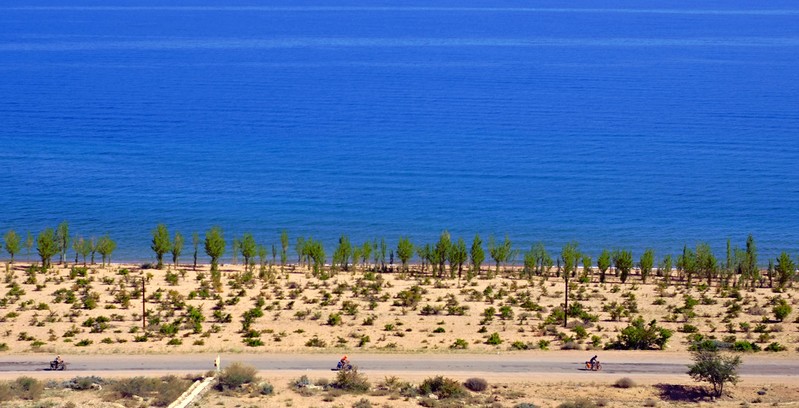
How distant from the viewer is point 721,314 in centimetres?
5684

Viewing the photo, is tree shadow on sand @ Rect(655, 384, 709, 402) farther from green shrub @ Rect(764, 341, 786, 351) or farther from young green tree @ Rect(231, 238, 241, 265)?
young green tree @ Rect(231, 238, 241, 265)

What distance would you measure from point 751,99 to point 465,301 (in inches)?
3826

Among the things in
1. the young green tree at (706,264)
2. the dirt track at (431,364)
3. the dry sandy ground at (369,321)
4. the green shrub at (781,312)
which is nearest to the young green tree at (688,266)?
the young green tree at (706,264)

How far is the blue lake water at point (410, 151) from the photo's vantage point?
89.6 meters

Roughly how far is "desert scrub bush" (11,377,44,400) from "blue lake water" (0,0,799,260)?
37.3 meters

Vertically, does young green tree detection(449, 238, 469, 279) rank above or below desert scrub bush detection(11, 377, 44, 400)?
above

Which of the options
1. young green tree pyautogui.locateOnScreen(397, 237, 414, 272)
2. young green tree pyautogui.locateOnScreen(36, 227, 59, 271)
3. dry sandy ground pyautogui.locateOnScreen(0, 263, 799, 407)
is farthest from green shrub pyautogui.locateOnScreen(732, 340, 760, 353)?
young green tree pyautogui.locateOnScreen(36, 227, 59, 271)

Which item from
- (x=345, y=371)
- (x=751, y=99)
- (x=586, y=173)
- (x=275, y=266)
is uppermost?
(x=751, y=99)

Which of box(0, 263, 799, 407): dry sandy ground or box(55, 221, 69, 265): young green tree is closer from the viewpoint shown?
box(0, 263, 799, 407): dry sandy ground

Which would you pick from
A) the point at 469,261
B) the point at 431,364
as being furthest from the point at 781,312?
the point at 469,261

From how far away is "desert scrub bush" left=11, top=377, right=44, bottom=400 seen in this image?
40.8 m

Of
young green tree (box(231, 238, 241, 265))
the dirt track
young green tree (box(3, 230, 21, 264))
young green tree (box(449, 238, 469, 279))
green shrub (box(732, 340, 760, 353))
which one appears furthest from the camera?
young green tree (box(231, 238, 241, 265))

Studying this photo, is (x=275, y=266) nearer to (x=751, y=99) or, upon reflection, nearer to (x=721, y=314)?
(x=721, y=314)

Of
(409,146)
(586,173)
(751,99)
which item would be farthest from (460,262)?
(751,99)
